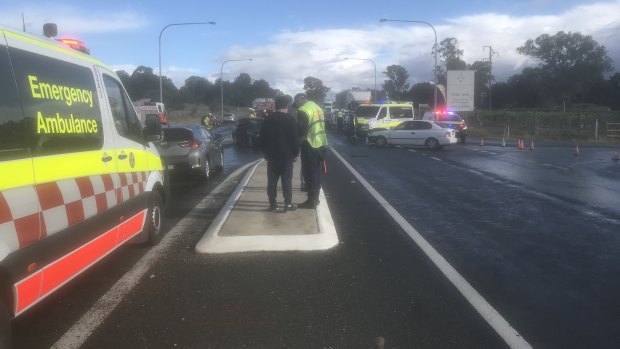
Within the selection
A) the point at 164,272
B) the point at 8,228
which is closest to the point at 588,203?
the point at 164,272

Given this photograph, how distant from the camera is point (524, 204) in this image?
32.6 feet

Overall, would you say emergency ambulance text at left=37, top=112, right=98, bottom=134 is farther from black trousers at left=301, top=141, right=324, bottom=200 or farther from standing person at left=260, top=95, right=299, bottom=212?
black trousers at left=301, top=141, right=324, bottom=200

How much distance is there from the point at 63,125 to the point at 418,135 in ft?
74.6

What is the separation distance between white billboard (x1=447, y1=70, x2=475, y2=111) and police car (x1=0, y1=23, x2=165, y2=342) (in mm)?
41211

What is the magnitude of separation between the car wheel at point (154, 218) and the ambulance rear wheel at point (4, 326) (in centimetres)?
302

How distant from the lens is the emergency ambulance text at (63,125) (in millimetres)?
3723

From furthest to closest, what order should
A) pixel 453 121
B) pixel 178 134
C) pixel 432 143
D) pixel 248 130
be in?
pixel 453 121 → pixel 248 130 → pixel 432 143 → pixel 178 134

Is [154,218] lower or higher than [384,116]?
lower

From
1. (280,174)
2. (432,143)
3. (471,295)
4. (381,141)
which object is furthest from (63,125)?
(381,141)

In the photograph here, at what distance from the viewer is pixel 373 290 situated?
4.94 metres

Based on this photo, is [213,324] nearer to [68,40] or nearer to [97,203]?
[97,203]

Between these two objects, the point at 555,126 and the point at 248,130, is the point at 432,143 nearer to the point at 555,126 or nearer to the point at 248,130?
the point at 248,130

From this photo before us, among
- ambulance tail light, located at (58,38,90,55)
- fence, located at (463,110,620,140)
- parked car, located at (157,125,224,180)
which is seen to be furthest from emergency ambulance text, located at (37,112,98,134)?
fence, located at (463,110,620,140)

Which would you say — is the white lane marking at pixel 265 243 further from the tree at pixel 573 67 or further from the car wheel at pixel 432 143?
the tree at pixel 573 67
